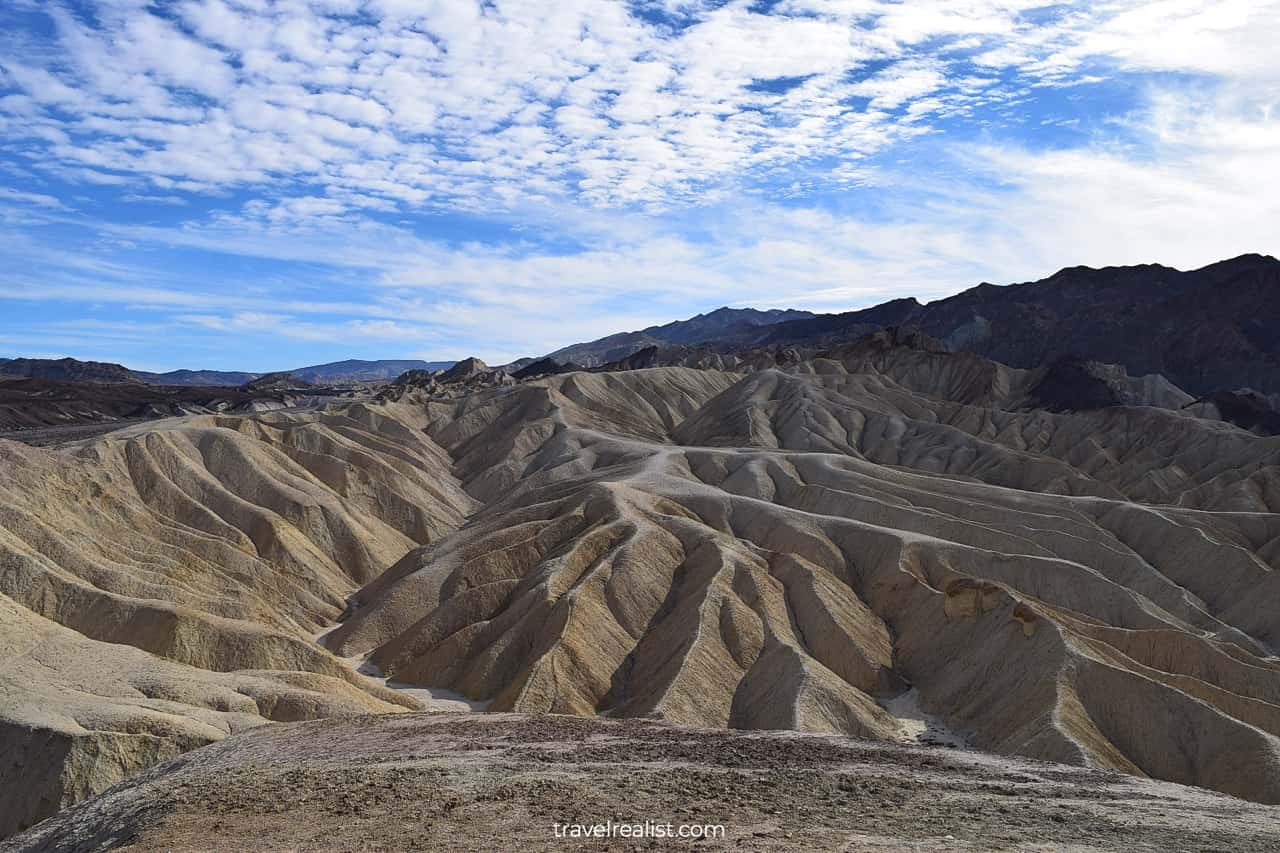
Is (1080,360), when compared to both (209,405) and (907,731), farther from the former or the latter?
(209,405)

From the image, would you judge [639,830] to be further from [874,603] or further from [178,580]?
[178,580]

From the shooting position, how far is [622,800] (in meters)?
18.3

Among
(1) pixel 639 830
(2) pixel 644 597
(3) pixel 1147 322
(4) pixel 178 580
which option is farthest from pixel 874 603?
(3) pixel 1147 322

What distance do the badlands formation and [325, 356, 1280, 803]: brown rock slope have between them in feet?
0.56

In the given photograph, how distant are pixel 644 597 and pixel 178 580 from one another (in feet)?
77.8

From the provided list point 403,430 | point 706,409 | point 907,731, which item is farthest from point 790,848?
point 706,409

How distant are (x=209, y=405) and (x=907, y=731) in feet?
499

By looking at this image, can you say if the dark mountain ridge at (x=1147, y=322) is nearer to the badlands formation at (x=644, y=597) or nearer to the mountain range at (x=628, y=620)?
the mountain range at (x=628, y=620)

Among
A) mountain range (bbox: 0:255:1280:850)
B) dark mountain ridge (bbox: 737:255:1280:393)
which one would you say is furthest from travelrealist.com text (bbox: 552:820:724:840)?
dark mountain ridge (bbox: 737:255:1280:393)

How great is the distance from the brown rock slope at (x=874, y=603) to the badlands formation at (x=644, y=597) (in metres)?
0.17

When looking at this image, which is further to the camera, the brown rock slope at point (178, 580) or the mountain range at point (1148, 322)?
the mountain range at point (1148, 322)

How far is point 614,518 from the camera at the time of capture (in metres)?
58.7

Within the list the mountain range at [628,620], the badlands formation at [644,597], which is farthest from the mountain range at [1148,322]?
the badlands formation at [644,597]

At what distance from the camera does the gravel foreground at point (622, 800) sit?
16.5m
